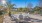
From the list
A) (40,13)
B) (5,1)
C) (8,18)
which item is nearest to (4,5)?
(5,1)

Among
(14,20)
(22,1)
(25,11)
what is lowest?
(14,20)

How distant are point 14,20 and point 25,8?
224 millimetres

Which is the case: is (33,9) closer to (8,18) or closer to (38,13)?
(38,13)

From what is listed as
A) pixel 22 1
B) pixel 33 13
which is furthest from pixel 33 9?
pixel 22 1

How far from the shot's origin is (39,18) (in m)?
1.41

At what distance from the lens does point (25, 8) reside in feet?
4.66

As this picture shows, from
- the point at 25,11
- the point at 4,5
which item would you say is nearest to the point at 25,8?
the point at 25,11

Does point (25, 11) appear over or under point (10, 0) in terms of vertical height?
under

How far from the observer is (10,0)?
1.41 m

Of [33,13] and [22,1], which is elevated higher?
[22,1]

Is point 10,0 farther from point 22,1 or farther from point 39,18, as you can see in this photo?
point 39,18

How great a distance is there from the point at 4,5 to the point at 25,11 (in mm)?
302

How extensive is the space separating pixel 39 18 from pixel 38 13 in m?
0.07

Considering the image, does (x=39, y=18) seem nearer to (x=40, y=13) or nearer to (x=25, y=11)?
(x=40, y=13)
